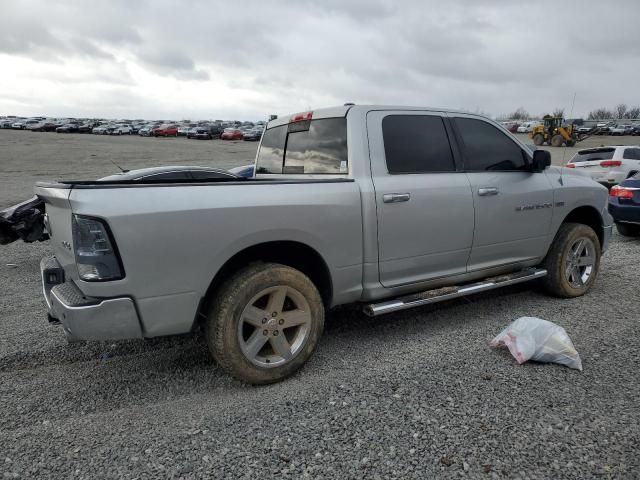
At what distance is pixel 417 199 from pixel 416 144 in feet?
1.66

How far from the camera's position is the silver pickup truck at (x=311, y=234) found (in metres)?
2.68

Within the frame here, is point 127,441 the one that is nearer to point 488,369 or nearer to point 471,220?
point 488,369

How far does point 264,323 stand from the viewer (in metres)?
3.14

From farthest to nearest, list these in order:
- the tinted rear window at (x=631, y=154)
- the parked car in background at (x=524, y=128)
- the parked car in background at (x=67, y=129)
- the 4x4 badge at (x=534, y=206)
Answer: the parked car in background at (x=524, y=128) < the parked car in background at (x=67, y=129) < the tinted rear window at (x=631, y=154) < the 4x4 badge at (x=534, y=206)

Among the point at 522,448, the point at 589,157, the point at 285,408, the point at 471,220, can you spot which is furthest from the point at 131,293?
the point at 589,157

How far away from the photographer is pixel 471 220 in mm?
3984

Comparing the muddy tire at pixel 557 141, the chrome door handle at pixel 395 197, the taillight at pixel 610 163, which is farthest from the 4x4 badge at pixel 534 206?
the muddy tire at pixel 557 141

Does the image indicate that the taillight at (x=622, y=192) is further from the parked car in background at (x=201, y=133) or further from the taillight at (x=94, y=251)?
the parked car in background at (x=201, y=133)

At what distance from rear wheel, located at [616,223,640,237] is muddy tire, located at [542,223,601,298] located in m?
3.91

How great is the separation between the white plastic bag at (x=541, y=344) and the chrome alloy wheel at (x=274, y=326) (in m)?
1.52

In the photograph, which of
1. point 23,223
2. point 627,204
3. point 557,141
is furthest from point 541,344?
point 557,141

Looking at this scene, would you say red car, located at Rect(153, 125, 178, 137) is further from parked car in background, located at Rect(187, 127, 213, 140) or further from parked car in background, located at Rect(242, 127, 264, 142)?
parked car in background, located at Rect(242, 127, 264, 142)

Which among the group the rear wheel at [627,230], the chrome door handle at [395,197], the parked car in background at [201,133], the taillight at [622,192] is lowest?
the rear wheel at [627,230]

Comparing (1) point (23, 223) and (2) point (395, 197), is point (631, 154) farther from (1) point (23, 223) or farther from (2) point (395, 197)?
(1) point (23, 223)
